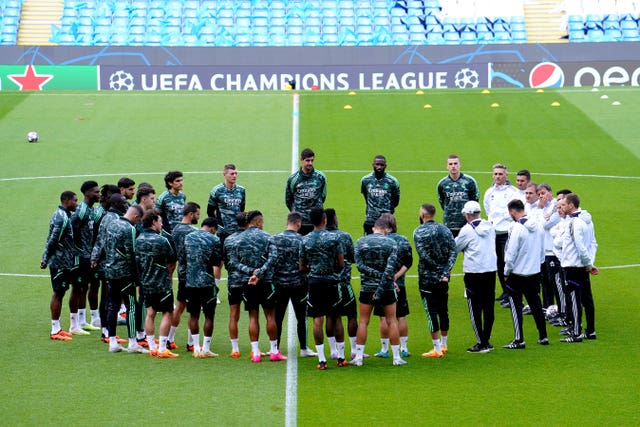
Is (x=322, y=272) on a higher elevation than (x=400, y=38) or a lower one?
lower

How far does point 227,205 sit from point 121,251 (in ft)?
9.03

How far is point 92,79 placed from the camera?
1624 inches

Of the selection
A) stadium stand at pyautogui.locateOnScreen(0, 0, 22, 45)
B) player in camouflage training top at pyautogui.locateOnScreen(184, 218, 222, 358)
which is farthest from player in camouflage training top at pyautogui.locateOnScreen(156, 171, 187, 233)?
stadium stand at pyautogui.locateOnScreen(0, 0, 22, 45)

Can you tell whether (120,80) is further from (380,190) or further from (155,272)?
(155,272)

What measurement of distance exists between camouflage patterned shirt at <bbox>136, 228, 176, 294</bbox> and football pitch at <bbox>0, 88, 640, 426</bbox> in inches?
40.8

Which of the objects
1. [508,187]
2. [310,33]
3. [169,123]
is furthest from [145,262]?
[310,33]

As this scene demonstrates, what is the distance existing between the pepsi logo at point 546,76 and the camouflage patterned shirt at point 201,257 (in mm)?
28092

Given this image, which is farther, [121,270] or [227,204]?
[227,204]

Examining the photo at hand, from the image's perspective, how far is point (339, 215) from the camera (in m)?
25.1

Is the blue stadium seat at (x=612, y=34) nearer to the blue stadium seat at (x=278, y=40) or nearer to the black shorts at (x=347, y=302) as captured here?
the blue stadium seat at (x=278, y=40)

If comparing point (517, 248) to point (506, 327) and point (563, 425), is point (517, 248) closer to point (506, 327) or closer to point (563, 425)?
point (506, 327)

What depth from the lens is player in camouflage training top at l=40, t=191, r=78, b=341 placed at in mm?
16422

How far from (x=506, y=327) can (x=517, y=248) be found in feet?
6.35

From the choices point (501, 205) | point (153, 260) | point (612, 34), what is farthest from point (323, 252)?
point (612, 34)
